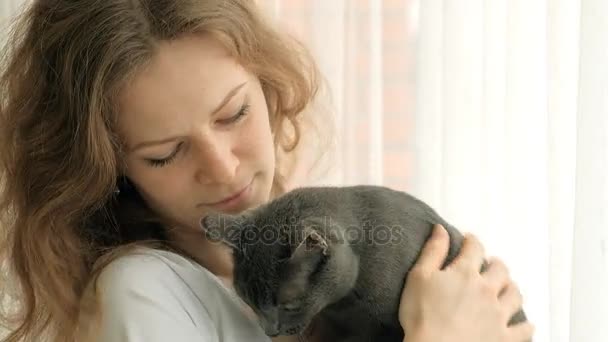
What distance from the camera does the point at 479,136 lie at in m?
1.58

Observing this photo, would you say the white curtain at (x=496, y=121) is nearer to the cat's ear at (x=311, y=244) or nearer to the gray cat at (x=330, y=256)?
the gray cat at (x=330, y=256)

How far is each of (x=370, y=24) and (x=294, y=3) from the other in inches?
8.5

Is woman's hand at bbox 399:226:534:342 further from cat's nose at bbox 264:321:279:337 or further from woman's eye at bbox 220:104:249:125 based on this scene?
woman's eye at bbox 220:104:249:125

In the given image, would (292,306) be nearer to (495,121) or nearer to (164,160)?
(164,160)

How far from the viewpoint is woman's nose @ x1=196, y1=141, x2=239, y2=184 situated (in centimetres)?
114

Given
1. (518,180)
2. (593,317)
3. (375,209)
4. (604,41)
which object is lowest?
(593,317)

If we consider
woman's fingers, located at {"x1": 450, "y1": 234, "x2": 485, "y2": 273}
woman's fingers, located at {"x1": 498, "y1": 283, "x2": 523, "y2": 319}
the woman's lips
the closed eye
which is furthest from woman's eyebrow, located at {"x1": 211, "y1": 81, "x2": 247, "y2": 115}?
woman's fingers, located at {"x1": 498, "y1": 283, "x2": 523, "y2": 319}

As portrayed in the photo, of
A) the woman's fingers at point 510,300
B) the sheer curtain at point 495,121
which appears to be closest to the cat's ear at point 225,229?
the woman's fingers at point 510,300

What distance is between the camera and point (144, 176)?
3.93 ft

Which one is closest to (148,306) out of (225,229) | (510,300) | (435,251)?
(225,229)

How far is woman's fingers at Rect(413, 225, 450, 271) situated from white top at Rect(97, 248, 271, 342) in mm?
273

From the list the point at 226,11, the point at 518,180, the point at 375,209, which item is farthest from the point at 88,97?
the point at 518,180

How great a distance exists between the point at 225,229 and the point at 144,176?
0.61 feet

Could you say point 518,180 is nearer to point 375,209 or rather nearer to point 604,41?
point 604,41
